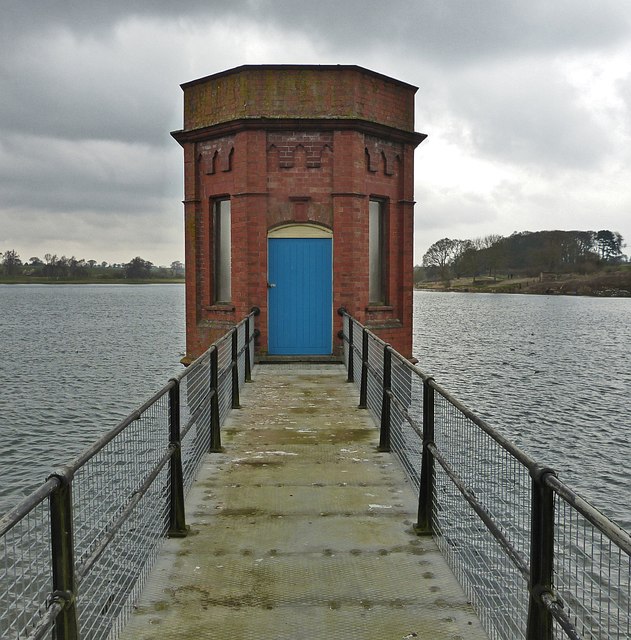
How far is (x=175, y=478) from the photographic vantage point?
16.7 feet

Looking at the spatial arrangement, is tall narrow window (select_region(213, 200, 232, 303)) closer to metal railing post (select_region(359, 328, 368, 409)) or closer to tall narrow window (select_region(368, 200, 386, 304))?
tall narrow window (select_region(368, 200, 386, 304))

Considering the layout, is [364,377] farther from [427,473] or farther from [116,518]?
[116,518]

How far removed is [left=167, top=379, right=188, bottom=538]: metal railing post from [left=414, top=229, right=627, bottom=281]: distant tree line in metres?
132

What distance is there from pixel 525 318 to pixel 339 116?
181 ft

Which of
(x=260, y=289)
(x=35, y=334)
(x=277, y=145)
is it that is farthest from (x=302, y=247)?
(x=35, y=334)

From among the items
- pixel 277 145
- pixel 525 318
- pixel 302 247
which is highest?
pixel 277 145

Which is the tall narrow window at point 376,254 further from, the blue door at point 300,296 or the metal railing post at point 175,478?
the metal railing post at point 175,478

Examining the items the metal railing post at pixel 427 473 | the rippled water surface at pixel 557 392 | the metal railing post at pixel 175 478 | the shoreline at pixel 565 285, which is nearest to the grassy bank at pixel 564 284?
the shoreline at pixel 565 285

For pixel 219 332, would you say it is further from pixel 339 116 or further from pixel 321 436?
pixel 321 436

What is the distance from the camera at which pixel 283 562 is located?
462cm

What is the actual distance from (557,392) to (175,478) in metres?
18.9

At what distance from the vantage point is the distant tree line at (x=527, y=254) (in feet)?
443

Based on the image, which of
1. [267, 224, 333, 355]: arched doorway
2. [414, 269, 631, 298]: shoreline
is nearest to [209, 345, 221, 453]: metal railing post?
[267, 224, 333, 355]: arched doorway

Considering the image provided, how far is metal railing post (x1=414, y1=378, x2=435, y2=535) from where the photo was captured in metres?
5.09
